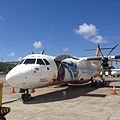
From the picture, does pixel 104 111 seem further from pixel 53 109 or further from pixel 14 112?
pixel 14 112

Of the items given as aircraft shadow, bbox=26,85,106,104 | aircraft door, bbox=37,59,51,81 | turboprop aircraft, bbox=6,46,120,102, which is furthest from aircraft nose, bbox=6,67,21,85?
aircraft door, bbox=37,59,51,81

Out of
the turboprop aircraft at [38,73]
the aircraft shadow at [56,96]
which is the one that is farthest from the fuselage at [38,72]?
the aircraft shadow at [56,96]

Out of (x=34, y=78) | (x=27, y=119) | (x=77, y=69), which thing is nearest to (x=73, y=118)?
(x=27, y=119)

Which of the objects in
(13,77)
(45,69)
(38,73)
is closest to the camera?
(13,77)

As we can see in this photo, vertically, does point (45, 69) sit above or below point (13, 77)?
above

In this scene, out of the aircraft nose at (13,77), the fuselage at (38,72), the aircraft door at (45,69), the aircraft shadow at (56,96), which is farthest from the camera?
the aircraft door at (45,69)

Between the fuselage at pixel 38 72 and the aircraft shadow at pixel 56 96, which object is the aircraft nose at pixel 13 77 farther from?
the aircraft shadow at pixel 56 96

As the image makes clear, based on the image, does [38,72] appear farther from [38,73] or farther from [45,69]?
[45,69]

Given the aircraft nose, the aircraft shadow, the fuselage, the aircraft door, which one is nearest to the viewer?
the aircraft nose

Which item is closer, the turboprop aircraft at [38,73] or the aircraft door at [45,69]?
the turboprop aircraft at [38,73]

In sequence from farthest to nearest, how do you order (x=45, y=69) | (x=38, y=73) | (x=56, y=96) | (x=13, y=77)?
1. (x=56, y=96)
2. (x=45, y=69)
3. (x=38, y=73)
4. (x=13, y=77)

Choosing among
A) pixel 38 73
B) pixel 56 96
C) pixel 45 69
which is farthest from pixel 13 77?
pixel 56 96

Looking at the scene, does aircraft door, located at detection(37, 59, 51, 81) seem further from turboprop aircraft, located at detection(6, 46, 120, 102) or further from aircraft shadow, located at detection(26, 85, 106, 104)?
aircraft shadow, located at detection(26, 85, 106, 104)

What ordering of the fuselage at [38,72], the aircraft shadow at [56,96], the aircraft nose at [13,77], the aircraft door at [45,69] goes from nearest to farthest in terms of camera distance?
1. the aircraft nose at [13,77]
2. the fuselage at [38,72]
3. the aircraft shadow at [56,96]
4. the aircraft door at [45,69]
